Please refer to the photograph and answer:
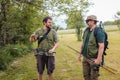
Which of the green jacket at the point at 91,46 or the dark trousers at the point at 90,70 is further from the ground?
the green jacket at the point at 91,46

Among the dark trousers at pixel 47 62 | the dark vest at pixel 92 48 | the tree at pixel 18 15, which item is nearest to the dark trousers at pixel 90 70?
the dark vest at pixel 92 48

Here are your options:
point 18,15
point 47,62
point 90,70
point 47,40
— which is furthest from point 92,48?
point 18,15

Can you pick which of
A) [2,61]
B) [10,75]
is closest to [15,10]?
Result: [2,61]

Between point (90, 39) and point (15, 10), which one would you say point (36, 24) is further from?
point (90, 39)

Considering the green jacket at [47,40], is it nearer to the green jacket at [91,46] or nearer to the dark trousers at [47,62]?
the dark trousers at [47,62]

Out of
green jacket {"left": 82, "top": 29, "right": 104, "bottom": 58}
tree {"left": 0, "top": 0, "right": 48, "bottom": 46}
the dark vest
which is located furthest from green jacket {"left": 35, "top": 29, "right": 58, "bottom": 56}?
tree {"left": 0, "top": 0, "right": 48, "bottom": 46}

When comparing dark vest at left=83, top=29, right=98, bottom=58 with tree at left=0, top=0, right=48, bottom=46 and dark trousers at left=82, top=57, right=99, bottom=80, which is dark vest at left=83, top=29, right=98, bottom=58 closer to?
dark trousers at left=82, top=57, right=99, bottom=80

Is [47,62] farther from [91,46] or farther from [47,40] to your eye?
[91,46]

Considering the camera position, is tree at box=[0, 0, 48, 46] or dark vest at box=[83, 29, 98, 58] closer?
dark vest at box=[83, 29, 98, 58]

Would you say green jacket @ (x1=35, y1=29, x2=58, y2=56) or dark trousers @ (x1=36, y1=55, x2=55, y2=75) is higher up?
green jacket @ (x1=35, y1=29, x2=58, y2=56)

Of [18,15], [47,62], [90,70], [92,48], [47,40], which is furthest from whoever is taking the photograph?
[18,15]

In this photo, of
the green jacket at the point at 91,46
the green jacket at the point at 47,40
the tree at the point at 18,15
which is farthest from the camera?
the tree at the point at 18,15

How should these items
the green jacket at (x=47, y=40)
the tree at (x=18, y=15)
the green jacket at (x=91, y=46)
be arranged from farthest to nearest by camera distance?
1. the tree at (x=18, y=15)
2. the green jacket at (x=47, y=40)
3. the green jacket at (x=91, y=46)

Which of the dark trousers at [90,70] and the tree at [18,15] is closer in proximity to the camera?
the dark trousers at [90,70]
